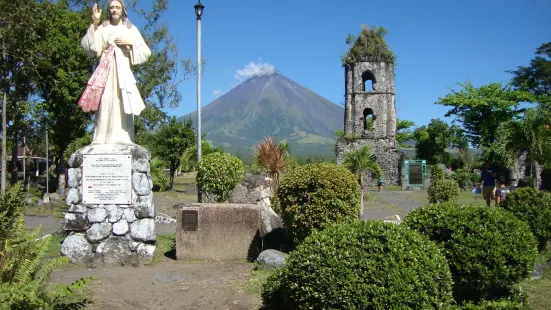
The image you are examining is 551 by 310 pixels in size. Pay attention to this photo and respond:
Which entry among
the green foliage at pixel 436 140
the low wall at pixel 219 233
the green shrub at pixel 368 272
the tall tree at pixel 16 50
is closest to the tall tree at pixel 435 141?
the green foliage at pixel 436 140

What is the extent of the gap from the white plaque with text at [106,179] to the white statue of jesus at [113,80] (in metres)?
0.34

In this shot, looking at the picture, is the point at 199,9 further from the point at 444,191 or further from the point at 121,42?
the point at 444,191

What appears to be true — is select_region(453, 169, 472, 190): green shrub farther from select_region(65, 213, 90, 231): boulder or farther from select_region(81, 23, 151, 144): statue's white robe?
select_region(65, 213, 90, 231): boulder

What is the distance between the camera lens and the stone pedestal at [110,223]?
757cm

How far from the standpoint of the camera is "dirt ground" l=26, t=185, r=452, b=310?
5566 millimetres

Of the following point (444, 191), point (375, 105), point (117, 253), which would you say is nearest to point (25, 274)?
point (117, 253)

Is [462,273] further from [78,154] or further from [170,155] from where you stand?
[170,155]

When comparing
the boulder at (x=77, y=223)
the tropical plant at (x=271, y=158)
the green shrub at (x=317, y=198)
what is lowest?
the boulder at (x=77, y=223)

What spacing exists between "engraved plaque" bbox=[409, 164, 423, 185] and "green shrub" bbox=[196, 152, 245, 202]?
23734 mm

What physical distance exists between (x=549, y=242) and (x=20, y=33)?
19408mm

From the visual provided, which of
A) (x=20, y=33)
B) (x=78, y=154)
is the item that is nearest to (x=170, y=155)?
(x=20, y=33)

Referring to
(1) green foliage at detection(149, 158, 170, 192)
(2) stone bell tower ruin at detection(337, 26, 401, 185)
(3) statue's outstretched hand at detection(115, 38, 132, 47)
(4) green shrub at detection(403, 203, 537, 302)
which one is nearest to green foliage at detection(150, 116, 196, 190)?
(1) green foliage at detection(149, 158, 170, 192)

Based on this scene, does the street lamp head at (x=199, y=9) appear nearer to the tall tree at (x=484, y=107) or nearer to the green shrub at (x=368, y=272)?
the green shrub at (x=368, y=272)

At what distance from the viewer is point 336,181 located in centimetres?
716
